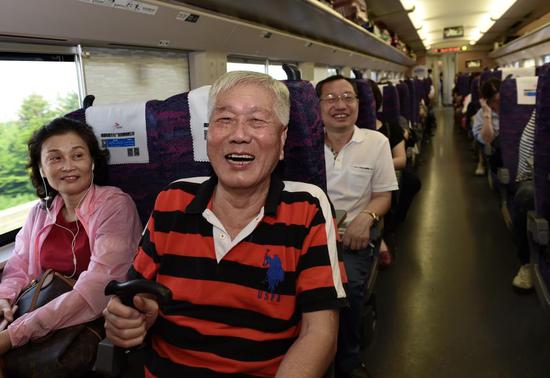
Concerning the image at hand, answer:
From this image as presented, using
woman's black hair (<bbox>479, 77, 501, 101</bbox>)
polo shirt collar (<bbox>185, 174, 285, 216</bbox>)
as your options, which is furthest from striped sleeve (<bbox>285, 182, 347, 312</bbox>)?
woman's black hair (<bbox>479, 77, 501, 101</bbox>)

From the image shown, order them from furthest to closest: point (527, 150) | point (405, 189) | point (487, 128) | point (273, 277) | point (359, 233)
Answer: point (487, 128), point (405, 189), point (527, 150), point (359, 233), point (273, 277)

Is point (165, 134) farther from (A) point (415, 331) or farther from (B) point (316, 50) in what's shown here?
(B) point (316, 50)

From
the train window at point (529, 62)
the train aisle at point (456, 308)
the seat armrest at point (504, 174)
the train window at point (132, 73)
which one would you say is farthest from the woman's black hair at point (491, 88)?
the train window at point (529, 62)

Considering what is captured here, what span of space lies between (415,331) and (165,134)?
1.95 metres

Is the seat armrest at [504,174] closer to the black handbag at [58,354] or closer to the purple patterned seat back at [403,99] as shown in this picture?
the purple patterned seat back at [403,99]

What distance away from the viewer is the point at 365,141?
9.06ft

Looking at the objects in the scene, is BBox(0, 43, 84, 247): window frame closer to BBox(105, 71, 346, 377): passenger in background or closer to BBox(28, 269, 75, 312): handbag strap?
BBox(28, 269, 75, 312): handbag strap

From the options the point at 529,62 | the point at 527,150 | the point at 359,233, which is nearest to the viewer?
the point at 359,233

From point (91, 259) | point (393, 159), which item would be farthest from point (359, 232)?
point (393, 159)

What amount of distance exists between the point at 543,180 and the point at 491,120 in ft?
10.2

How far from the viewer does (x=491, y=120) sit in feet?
16.7

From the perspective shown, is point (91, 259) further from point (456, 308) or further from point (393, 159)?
point (393, 159)

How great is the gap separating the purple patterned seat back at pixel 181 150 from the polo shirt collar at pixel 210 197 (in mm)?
175

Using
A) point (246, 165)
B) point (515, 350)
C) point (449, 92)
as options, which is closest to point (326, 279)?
point (246, 165)
